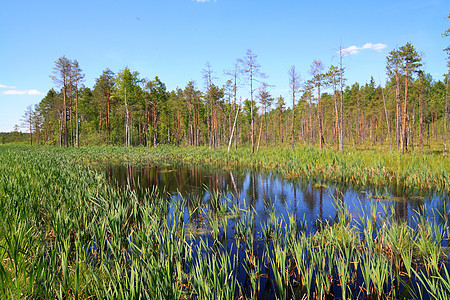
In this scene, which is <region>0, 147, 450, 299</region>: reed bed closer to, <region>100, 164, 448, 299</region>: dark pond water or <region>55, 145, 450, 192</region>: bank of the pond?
<region>100, 164, 448, 299</region>: dark pond water

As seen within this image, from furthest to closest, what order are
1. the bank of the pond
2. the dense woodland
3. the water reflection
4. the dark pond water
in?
1. the dense woodland
2. the bank of the pond
3. the water reflection
4. the dark pond water

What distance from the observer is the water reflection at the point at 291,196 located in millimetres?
7988

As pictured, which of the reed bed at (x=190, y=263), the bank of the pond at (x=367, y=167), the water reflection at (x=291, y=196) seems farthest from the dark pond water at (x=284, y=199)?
the bank of the pond at (x=367, y=167)

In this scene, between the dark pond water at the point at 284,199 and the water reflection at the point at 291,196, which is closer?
the dark pond water at the point at 284,199

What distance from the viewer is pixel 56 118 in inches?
2222

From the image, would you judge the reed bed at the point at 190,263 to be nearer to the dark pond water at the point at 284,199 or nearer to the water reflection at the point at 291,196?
the dark pond water at the point at 284,199

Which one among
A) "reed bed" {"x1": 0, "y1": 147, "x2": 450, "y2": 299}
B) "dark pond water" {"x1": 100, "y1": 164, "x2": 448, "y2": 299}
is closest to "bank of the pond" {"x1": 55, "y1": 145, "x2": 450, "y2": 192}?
"dark pond water" {"x1": 100, "y1": 164, "x2": 448, "y2": 299}

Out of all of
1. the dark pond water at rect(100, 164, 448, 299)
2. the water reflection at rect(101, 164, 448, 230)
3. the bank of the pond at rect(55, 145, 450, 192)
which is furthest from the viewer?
the bank of the pond at rect(55, 145, 450, 192)

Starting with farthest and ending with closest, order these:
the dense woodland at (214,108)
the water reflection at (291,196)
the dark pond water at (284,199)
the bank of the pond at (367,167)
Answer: the dense woodland at (214,108) < the bank of the pond at (367,167) < the water reflection at (291,196) < the dark pond water at (284,199)

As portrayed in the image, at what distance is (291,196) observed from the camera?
10.5 meters

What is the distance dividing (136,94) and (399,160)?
1561 inches

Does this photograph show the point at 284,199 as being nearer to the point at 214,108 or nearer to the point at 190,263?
the point at 190,263

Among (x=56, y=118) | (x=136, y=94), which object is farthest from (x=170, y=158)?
(x=56, y=118)

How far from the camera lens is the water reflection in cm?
799
